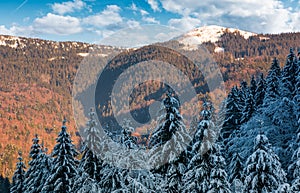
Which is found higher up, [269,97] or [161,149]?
[269,97]

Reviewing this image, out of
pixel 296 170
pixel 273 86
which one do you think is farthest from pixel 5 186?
pixel 296 170

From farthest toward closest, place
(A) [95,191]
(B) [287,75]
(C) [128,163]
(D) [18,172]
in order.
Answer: (D) [18,172], (B) [287,75], (A) [95,191], (C) [128,163]

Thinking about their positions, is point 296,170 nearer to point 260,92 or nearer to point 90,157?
point 90,157

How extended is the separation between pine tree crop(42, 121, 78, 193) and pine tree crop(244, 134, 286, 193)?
1444 cm

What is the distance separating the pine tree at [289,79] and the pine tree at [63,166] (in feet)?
59.8

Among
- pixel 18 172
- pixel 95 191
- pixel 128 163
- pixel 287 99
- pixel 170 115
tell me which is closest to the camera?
pixel 128 163

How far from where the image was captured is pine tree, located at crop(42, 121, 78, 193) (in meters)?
24.6

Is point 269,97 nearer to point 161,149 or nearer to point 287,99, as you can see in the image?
point 287,99

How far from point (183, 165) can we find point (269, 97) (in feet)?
51.3

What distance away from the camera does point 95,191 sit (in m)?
18.9

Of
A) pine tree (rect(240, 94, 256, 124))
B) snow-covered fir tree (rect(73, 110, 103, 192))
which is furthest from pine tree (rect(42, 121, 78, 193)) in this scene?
pine tree (rect(240, 94, 256, 124))

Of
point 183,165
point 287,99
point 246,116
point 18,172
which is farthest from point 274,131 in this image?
point 18,172

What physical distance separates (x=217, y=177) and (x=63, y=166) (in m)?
14.1

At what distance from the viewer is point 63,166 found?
81.5ft
